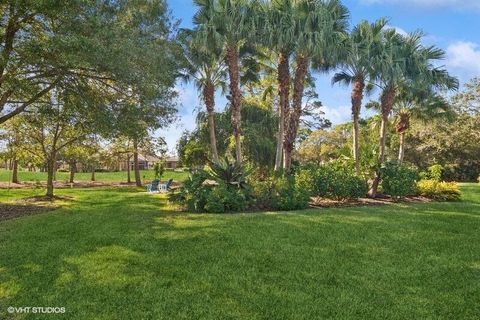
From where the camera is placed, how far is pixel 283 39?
1523 centimetres

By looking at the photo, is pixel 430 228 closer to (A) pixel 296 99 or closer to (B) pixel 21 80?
(A) pixel 296 99

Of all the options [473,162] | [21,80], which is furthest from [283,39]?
[473,162]

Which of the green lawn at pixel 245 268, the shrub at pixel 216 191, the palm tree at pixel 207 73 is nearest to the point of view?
the green lawn at pixel 245 268

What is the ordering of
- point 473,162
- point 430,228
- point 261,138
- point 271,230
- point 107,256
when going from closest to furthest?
point 107,256 → point 271,230 → point 430,228 → point 261,138 → point 473,162

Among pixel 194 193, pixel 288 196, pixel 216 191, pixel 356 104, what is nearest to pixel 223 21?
pixel 356 104

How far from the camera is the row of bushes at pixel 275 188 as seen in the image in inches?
430

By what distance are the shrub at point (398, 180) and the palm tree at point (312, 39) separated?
12.1 ft

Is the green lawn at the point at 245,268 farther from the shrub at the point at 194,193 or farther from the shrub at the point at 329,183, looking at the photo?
the shrub at the point at 329,183

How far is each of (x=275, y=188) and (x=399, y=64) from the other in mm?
9501

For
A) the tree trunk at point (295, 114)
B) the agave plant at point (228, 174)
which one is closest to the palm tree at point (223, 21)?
the tree trunk at point (295, 114)

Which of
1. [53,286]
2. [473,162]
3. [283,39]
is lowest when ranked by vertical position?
[53,286]

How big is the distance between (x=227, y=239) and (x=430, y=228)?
15.4 ft

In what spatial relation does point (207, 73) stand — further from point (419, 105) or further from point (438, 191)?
point (419, 105)

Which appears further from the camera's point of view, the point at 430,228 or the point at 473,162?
the point at 473,162
